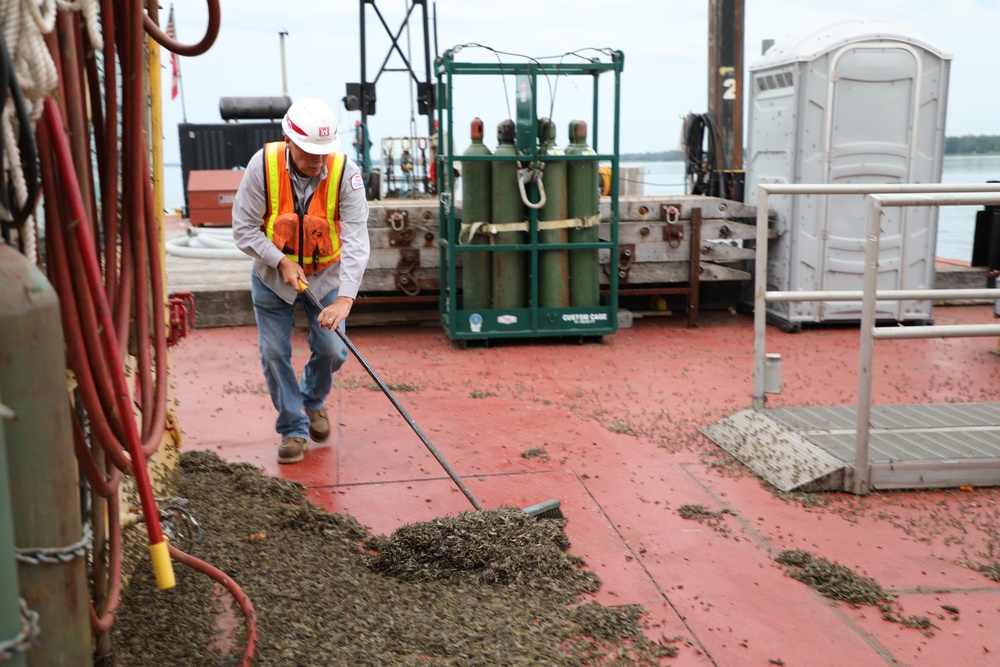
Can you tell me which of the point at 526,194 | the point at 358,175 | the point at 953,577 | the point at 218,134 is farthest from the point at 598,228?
the point at 218,134

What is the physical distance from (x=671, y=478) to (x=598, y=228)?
364cm

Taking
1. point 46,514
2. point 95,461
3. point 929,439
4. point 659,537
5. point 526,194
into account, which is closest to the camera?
point 46,514

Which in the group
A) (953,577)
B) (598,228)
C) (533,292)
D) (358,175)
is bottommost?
(953,577)

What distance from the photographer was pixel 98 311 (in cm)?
216

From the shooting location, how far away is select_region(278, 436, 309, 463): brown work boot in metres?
4.98

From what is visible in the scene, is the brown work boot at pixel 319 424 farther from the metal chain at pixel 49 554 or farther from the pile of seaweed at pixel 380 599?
the metal chain at pixel 49 554

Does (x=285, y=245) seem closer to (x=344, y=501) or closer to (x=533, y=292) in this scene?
(x=344, y=501)

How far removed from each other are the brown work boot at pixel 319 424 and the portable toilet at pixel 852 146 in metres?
4.66

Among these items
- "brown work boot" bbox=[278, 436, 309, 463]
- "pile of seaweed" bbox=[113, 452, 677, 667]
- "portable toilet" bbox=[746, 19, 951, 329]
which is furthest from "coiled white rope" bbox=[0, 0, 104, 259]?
"portable toilet" bbox=[746, 19, 951, 329]

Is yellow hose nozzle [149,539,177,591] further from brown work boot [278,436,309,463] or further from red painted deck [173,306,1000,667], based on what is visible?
brown work boot [278,436,309,463]

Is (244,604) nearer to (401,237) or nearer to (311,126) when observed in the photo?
(311,126)

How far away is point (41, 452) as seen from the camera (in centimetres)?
178

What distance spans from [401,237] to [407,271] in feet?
0.99

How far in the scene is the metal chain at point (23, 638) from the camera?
1.58m
